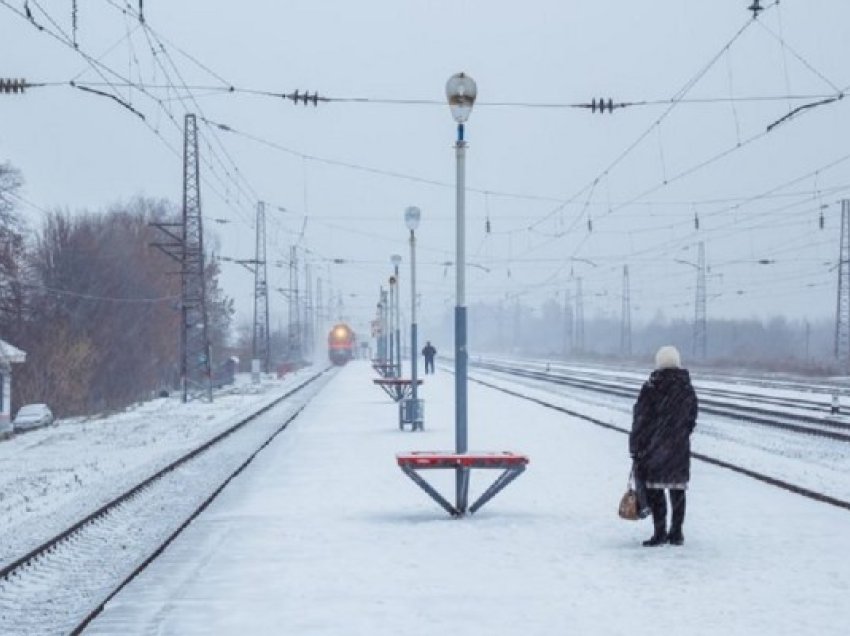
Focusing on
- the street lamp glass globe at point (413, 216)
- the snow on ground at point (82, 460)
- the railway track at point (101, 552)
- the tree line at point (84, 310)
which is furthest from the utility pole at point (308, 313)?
the railway track at point (101, 552)

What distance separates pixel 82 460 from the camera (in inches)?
906

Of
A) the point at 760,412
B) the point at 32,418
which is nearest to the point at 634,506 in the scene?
the point at 760,412

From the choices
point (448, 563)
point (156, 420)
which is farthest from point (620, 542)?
point (156, 420)

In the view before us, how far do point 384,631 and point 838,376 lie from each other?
5549 cm

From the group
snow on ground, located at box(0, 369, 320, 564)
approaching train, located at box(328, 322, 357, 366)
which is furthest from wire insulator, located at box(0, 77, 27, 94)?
approaching train, located at box(328, 322, 357, 366)

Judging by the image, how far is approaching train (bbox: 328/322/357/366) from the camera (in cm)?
10744

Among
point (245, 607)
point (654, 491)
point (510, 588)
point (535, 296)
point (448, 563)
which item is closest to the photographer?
point (245, 607)

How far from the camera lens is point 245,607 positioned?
843 cm

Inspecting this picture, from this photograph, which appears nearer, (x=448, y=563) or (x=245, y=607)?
(x=245, y=607)

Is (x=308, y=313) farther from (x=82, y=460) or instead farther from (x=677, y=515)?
(x=677, y=515)

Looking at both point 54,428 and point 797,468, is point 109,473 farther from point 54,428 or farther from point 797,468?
point 54,428

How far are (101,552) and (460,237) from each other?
5.04 metres

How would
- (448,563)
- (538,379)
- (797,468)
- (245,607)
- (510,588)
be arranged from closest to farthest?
(245,607)
(510,588)
(448,563)
(797,468)
(538,379)

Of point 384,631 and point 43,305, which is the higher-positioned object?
point 43,305
